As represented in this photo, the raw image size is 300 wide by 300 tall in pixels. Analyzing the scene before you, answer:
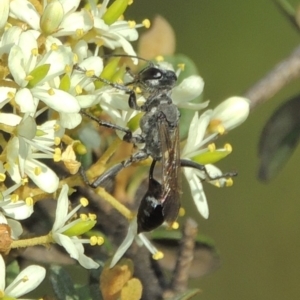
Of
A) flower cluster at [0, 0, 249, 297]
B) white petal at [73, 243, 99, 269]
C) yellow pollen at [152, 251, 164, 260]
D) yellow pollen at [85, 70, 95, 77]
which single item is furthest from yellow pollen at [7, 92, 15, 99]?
yellow pollen at [152, 251, 164, 260]

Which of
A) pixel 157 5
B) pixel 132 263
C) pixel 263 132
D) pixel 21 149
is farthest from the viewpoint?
pixel 157 5

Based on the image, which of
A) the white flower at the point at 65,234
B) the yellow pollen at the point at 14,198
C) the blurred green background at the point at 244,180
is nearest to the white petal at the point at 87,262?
the white flower at the point at 65,234

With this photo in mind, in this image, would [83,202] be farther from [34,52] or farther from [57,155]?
[34,52]

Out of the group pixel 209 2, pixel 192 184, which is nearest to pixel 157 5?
pixel 209 2


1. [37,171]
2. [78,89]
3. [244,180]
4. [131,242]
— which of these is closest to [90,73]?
[78,89]

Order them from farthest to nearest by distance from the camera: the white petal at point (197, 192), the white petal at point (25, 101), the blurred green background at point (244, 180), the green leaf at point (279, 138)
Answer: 1. the blurred green background at point (244, 180)
2. the green leaf at point (279, 138)
3. the white petal at point (197, 192)
4. the white petal at point (25, 101)

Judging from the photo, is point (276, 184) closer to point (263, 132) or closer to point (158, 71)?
point (263, 132)

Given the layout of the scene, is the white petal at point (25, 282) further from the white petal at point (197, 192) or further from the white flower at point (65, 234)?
the white petal at point (197, 192)
